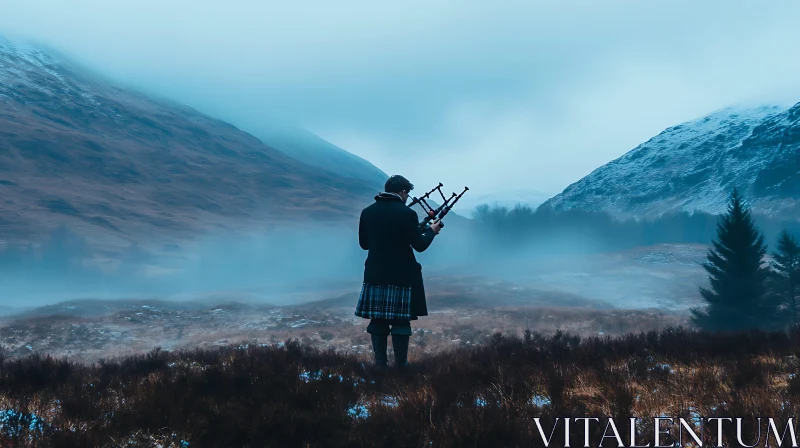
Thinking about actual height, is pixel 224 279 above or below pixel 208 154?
below

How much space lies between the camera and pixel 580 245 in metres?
120

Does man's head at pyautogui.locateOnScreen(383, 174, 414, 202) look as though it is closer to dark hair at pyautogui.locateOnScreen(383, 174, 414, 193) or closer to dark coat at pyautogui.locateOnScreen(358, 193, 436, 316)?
dark hair at pyautogui.locateOnScreen(383, 174, 414, 193)

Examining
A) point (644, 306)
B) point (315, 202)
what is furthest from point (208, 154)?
point (644, 306)

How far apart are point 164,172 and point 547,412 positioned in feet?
532

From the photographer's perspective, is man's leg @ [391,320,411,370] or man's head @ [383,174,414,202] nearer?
man's leg @ [391,320,411,370]

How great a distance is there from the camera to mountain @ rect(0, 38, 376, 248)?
114750 millimetres

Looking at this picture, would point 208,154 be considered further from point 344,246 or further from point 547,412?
point 547,412

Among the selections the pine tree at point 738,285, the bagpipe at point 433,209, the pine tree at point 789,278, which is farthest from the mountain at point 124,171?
the bagpipe at point 433,209

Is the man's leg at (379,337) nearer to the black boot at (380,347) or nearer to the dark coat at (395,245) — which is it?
the black boot at (380,347)

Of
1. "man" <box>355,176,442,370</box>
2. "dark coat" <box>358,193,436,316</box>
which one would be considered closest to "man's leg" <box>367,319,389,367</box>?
"man" <box>355,176,442,370</box>

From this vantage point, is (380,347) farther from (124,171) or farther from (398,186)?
(124,171)

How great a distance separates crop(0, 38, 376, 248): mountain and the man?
114115 millimetres

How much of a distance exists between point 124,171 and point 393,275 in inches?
6076

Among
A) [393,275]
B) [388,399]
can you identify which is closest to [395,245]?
[393,275]
